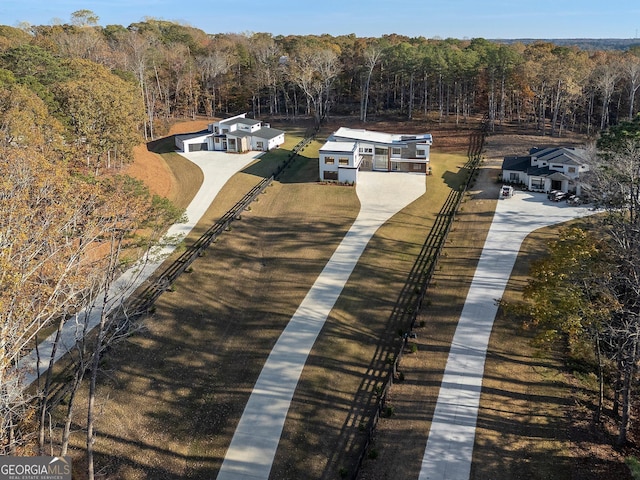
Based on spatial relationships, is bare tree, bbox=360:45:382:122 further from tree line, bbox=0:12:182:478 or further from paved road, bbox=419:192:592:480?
paved road, bbox=419:192:592:480

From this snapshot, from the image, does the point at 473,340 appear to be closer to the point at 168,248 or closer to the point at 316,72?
the point at 168,248

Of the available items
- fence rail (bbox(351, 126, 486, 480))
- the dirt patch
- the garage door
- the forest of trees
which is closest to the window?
fence rail (bbox(351, 126, 486, 480))

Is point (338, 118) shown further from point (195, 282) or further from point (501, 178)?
point (195, 282)

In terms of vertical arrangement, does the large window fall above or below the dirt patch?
above

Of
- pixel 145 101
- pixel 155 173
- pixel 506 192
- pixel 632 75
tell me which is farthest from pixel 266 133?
pixel 632 75

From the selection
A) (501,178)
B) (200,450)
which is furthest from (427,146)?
(200,450)
